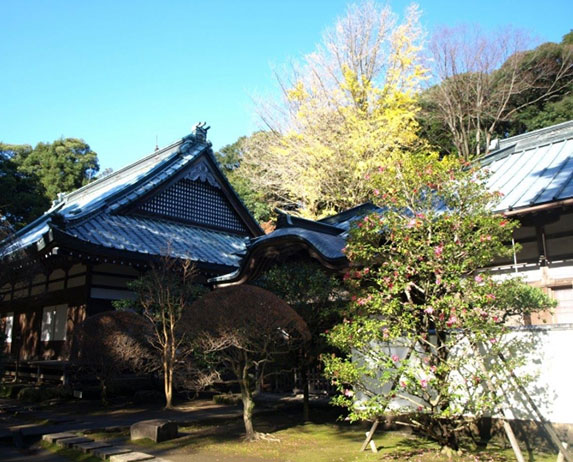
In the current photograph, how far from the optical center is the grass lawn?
6.85 m

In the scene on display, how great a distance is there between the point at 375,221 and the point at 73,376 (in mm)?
11202

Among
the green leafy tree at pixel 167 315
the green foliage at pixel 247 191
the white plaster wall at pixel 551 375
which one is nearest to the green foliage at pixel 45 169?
the green foliage at pixel 247 191

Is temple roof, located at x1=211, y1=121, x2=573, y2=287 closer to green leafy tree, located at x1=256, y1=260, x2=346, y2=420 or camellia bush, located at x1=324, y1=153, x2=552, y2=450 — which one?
green leafy tree, located at x1=256, y1=260, x2=346, y2=420

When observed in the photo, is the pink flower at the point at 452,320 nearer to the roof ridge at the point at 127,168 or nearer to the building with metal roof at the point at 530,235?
the building with metal roof at the point at 530,235

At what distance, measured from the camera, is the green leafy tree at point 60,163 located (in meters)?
39.7

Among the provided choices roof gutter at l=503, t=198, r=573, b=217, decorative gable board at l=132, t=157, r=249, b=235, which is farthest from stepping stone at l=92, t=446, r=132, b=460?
decorative gable board at l=132, t=157, r=249, b=235

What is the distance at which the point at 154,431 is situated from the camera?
8.30m

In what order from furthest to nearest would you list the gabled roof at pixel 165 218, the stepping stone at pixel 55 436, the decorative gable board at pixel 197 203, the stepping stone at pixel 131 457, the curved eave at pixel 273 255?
the decorative gable board at pixel 197 203 → the gabled roof at pixel 165 218 → the curved eave at pixel 273 255 → the stepping stone at pixel 55 436 → the stepping stone at pixel 131 457

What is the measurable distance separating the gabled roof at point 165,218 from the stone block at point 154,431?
20.9 feet

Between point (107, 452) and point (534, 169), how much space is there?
432 inches

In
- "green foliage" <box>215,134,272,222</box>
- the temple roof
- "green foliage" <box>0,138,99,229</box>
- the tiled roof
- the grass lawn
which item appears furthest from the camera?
"green foliage" <box>215,134,272,222</box>

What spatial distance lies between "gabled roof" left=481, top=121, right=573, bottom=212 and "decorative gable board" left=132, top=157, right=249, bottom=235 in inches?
463

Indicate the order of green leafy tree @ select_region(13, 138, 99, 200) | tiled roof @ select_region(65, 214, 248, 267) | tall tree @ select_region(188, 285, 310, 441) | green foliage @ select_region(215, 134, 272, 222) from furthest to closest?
1. green leafy tree @ select_region(13, 138, 99, 200)
2. green foliage @ select_region(215, 134, 272, 222)
3. tiled roof @ select_region(65, 214, 248, 267)
4. tall tree @ select_region(188, 285, 310, 441)

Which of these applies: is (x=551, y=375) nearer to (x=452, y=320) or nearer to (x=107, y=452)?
(x=452, y=320)
